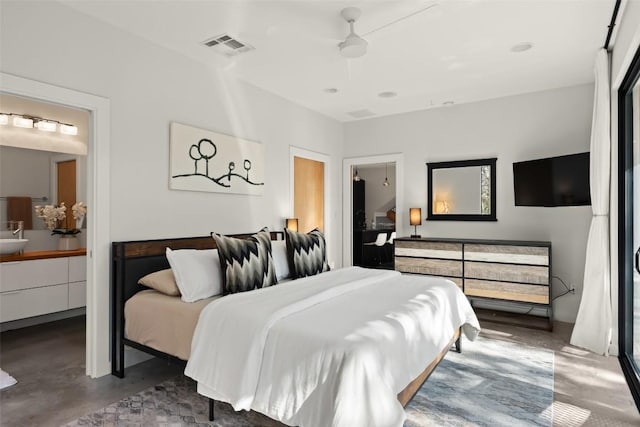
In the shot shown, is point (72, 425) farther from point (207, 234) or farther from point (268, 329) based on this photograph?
point (207, 234)

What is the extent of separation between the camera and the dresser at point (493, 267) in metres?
4.07

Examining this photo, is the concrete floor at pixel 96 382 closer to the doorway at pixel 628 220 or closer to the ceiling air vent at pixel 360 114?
the doorway at pixel 628 220

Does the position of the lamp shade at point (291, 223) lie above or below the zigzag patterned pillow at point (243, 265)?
above

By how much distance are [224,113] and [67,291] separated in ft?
8.52

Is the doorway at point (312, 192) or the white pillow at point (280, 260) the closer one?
the white pillow at point (280, 260)

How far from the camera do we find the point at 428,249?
15.6 feet

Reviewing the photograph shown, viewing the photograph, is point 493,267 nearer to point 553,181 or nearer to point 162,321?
point 553,181

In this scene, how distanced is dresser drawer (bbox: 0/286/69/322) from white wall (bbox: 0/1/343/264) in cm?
167

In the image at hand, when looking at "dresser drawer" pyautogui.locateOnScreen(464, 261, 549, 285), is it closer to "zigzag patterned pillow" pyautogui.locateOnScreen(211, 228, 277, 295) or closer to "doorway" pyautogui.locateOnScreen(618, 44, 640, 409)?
"doorway" pyautogui.locateOnScreen(618, 44, 640, 409)

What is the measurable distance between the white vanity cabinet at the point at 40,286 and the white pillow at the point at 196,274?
7.00ft

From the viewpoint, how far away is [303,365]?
1.81m

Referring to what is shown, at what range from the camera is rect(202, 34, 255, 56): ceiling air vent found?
3182mm

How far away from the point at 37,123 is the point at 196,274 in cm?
317

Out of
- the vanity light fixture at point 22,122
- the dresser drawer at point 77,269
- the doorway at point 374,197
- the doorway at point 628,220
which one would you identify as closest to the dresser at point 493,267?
the doorway at point 628,220
